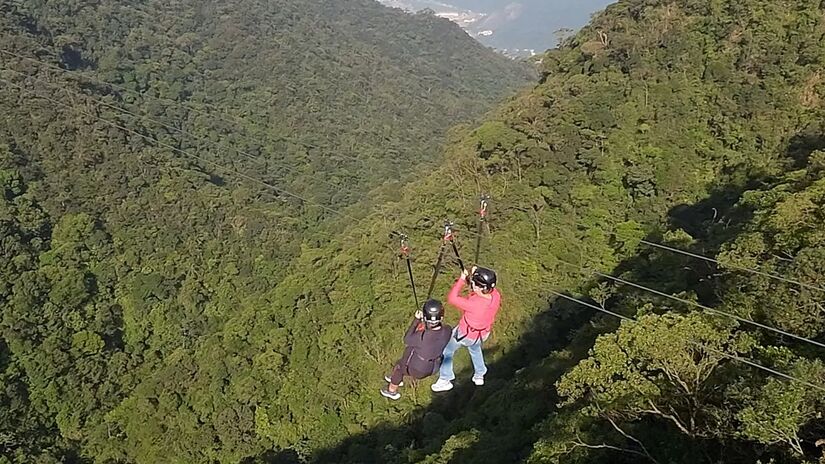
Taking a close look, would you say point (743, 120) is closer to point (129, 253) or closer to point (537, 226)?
point (537, 226)

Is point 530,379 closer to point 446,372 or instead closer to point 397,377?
point 446,372

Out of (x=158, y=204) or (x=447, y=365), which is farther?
(x=158, y=204)

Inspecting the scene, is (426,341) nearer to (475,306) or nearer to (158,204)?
(475,306)

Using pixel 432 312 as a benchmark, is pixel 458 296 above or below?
above

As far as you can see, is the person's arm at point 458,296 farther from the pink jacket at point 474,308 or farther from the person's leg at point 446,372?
the person's leg at point 446,372

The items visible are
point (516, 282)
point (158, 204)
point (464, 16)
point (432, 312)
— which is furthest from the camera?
point (464, 16)

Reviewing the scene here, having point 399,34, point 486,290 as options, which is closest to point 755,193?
point 486,290

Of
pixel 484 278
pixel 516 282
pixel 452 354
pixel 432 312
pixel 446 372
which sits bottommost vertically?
pixel 516 282

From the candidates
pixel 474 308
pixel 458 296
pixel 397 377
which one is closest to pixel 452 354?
pixel 397 377

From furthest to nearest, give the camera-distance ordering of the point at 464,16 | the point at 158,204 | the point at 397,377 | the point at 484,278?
1. the point at 464,16
2. the point at 158,204
3. the point at 397,377
4. the point at 484,278
